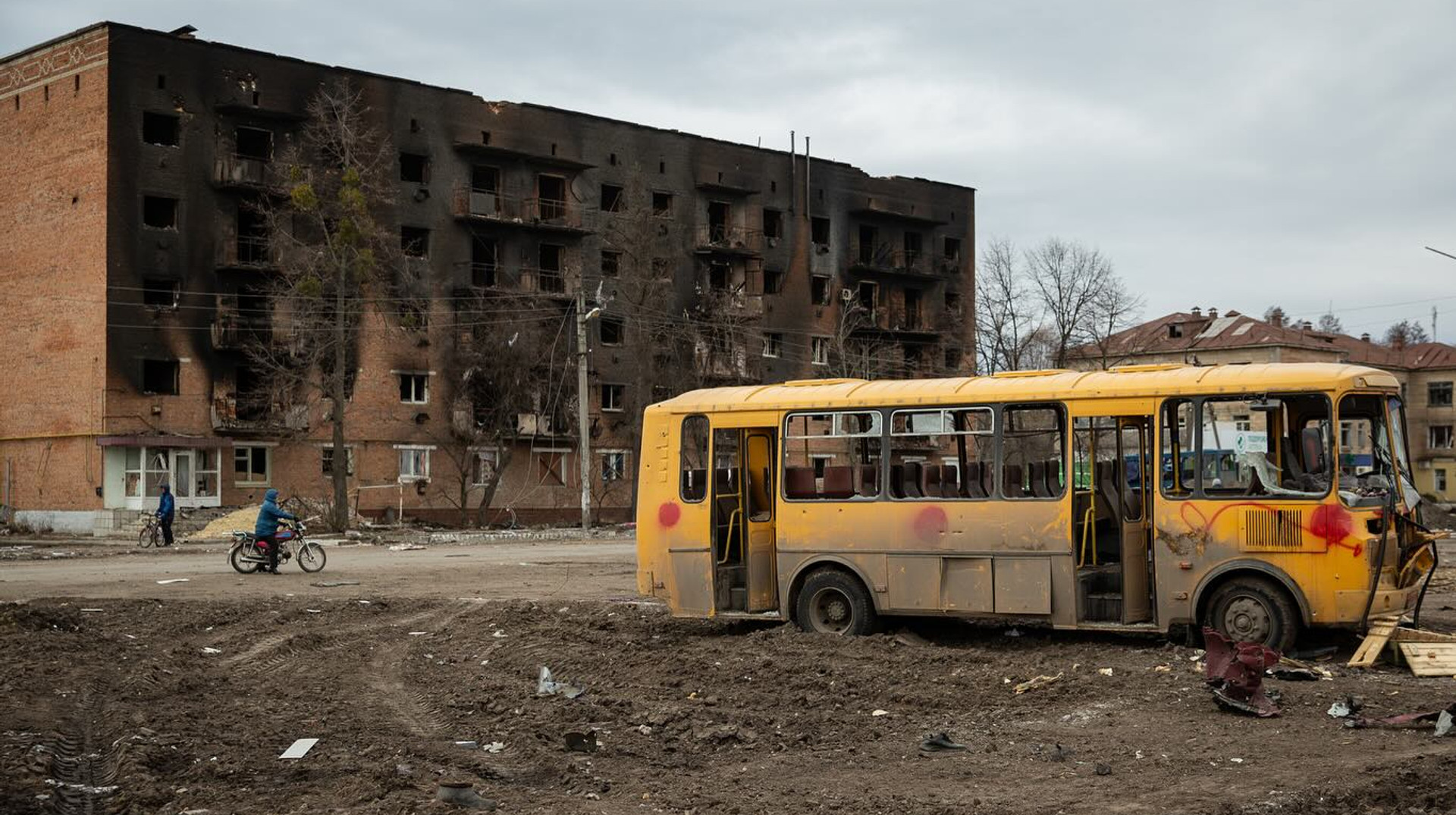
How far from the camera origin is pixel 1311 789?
29.8 feet

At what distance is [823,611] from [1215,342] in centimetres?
8208

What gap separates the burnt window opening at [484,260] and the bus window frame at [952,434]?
152 feet

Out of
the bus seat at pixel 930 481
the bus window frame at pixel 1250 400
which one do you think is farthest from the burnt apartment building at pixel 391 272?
the bus window frame at pixel 1250 400

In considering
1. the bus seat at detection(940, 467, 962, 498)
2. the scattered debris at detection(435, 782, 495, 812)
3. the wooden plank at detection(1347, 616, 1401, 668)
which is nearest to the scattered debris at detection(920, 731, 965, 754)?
the scattered debris at detection(435, 782, 495, 812)

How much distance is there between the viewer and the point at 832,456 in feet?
57.7

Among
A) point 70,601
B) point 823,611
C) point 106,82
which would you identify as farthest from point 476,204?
point 823,611

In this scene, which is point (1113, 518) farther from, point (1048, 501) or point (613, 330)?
point (613, 330)

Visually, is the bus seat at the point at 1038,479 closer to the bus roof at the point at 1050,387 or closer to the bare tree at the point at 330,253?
the bus roof at the point at 1050,387

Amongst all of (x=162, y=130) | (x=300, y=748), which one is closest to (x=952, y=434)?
(x=300, y=748)

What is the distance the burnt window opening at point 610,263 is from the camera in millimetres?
66750

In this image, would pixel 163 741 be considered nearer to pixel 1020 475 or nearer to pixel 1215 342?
pixel 1020 475

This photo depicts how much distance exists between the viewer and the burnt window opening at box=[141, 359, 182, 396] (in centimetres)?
5300

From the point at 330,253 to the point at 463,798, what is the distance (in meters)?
45.1

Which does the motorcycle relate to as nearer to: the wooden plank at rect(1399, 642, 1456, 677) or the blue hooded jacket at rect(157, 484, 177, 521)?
the blue hooded jacket at rect(157, 484, 177, 521)
